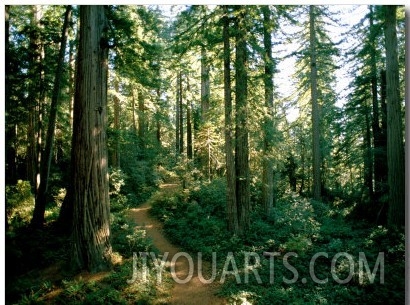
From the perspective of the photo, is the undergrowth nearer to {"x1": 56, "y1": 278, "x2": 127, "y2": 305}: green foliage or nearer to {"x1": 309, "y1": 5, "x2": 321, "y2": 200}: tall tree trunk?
{"x1": 56, "y1": 278, "x2": 127, "y2": 305}: green foliage

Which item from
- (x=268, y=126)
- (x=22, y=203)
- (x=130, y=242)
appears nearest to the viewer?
(x=130, y=242)

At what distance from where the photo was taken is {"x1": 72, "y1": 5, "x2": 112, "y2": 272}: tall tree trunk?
604 centimetres

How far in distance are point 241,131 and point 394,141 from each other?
14.7 feet

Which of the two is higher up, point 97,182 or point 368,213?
point 97,182

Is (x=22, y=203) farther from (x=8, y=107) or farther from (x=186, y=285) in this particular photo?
(x=186, y=285)

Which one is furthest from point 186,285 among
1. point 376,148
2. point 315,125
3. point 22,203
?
point 315,125

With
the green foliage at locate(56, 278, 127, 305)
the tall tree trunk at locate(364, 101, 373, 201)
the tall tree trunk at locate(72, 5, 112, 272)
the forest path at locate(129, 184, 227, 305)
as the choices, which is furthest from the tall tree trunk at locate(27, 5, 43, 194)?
the tall tree trunk at locate(364, 101, 373, 201)

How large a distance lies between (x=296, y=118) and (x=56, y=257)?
54.0ft

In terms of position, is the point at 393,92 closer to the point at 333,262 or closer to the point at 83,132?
the point at 333,262

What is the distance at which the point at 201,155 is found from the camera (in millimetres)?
16750

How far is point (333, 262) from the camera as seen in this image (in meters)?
7.36

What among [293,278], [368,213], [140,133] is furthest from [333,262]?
[140,133]

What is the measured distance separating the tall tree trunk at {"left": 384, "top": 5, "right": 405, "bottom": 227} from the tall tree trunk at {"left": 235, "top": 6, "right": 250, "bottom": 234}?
4073 mm

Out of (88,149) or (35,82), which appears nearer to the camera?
(88,149)
